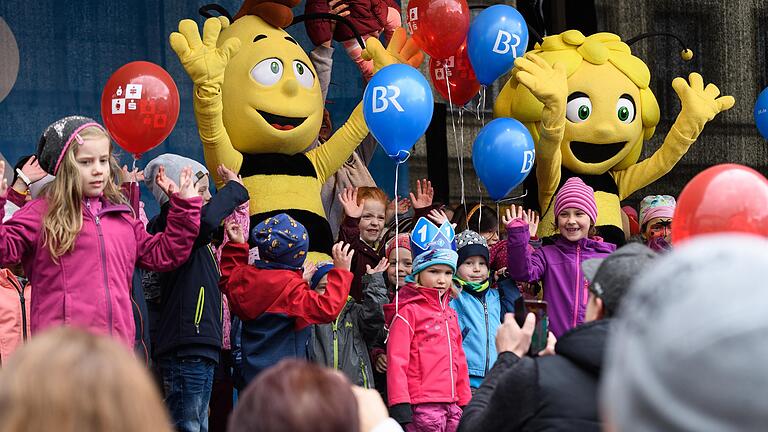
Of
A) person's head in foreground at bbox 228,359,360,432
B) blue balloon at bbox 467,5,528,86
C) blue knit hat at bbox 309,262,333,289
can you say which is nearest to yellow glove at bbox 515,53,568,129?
blue balloon at bbox 467,5,528,86

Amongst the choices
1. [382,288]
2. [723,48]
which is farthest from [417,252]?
[723,48]

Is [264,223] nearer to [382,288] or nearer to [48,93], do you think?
[382,288]

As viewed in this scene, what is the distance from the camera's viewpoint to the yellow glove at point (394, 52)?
5.89 m

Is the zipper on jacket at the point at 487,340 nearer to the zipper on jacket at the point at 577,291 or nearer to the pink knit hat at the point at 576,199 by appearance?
the zipper on jacket at the point at 577,291

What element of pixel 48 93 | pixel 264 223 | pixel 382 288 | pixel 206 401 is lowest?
pixel 206 401

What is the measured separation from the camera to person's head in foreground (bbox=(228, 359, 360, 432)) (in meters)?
1.81

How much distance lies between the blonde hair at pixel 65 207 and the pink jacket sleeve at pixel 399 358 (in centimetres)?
158

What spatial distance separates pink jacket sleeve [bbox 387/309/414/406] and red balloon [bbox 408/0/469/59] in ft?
4.87

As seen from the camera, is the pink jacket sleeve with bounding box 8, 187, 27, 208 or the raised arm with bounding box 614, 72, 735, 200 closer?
the pink jacket sleeve with bounding box 8, 187, 27, 208

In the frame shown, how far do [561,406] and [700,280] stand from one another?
1.47 meters

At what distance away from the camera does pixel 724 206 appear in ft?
10.2

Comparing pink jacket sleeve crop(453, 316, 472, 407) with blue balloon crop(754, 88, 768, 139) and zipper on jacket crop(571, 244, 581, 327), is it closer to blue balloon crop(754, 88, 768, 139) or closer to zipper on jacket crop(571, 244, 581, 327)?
zipper on jacket crop(571, 244, 581, 327)

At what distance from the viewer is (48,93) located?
6.44m

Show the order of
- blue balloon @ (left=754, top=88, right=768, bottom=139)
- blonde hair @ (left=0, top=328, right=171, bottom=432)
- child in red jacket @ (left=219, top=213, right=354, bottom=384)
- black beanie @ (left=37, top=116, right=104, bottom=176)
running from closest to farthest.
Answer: blonde hair @ (left=0, top=328, right=171, bottom=432), black beanie @ (left=37, top=116, right=104, bottom=176), child in red jacket @ (left=219, top=213, right=354, bottom=384), blue balloon @ (left=754, top=88, right=768, bottom=139)
